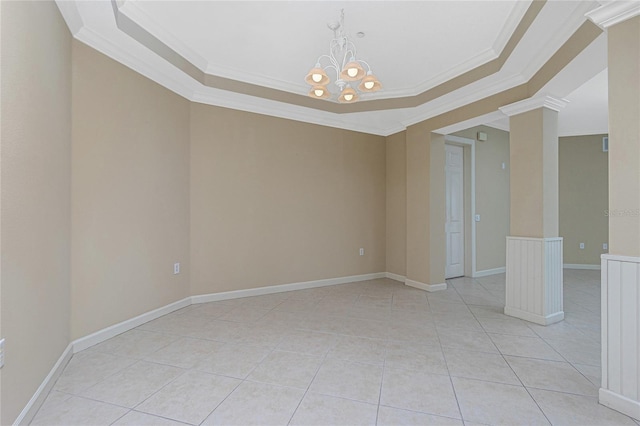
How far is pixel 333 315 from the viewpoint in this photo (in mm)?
3428

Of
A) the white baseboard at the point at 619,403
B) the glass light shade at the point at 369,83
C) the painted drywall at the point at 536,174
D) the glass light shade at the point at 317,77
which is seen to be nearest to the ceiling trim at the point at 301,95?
the painted drywall at the point at 536,174

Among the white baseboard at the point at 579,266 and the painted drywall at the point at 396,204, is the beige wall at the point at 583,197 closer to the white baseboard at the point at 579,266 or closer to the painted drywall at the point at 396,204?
the white baseboard at the point at 579,266

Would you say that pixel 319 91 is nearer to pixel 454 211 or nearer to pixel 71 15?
pixel 71 15

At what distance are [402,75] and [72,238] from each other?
150 inches

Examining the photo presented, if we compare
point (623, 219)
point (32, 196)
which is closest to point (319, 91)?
point (32, 196)

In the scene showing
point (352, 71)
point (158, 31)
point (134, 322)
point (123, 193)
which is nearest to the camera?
point (352, 71)

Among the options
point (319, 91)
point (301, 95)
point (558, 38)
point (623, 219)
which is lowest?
point (623, 219)

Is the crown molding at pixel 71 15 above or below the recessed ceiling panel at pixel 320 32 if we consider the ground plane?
below

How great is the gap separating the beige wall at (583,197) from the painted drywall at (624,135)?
6011mm

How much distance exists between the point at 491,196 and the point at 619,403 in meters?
4.53

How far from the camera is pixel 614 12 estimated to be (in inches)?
68.5

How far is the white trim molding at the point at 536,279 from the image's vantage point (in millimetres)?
3092

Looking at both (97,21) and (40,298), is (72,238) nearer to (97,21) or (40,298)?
(40,298)

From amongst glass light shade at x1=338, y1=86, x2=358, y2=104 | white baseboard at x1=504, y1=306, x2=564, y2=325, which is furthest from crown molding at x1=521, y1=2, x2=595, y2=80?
white baseboard at x1=504, y1=306, x2=564, y2=325
